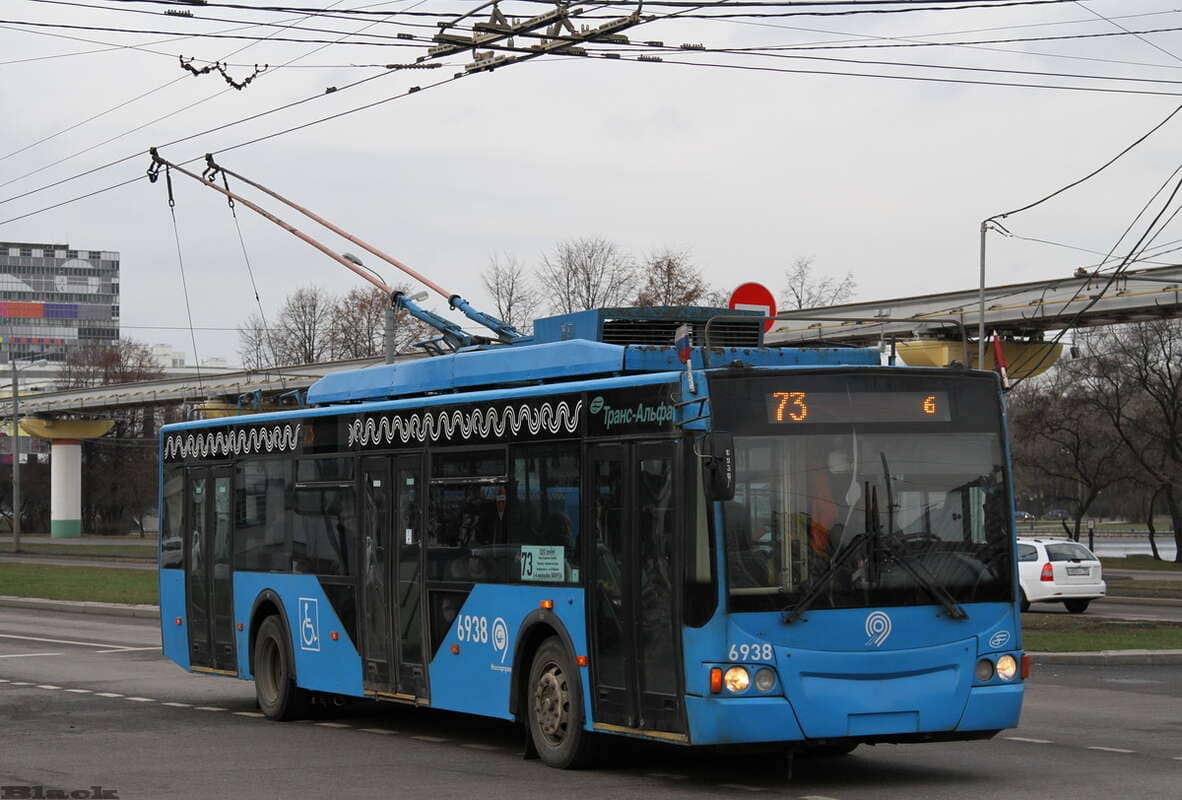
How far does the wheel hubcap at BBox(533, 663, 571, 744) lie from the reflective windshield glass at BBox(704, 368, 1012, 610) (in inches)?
69.9

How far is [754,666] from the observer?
9766 mm

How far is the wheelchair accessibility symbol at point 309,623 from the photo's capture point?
47.0 ft

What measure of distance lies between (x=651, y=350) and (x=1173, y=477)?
51.9m

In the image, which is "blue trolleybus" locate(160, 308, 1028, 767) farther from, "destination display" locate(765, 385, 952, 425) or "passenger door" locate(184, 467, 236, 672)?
"passenger door" locate(184, 467, 236, 672)

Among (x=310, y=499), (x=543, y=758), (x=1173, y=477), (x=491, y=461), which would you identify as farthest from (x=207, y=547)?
(x=1173, y=477)

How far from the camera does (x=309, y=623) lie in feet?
47.4

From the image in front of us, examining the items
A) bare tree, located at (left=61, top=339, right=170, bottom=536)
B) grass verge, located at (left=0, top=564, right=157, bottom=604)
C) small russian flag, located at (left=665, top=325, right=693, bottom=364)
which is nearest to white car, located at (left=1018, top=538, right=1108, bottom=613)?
grass verge, located at (left=0, top=564, right=157, bottom=604)

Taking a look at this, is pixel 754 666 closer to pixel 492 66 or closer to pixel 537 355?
pixel 537 355

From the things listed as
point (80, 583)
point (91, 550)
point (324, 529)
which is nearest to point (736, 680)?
point (324, 529)

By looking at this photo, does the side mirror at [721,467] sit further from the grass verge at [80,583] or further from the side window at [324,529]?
the grass verge at [80,583]

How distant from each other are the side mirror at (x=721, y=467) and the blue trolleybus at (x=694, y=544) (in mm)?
14

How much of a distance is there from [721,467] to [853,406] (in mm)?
1243

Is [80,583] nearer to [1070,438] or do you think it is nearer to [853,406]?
[853,406]

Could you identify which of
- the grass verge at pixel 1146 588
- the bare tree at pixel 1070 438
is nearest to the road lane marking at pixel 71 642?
the grass verge at pixel 1146 588
